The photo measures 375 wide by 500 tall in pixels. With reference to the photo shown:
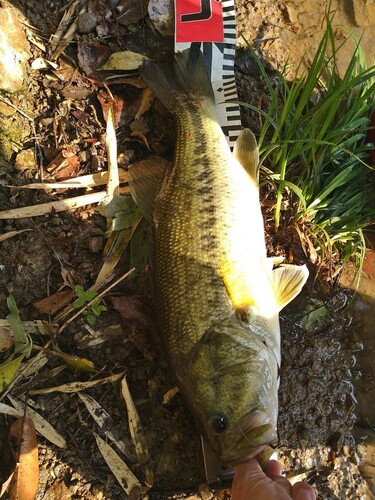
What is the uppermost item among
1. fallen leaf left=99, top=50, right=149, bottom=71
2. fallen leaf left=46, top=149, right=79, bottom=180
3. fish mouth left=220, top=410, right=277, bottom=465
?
fallen leaf left=99, top=50, right=149, bottom=71

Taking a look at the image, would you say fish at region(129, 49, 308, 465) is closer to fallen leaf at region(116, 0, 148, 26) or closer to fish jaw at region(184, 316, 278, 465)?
fish jaw at region(184, 316, 278, 465)

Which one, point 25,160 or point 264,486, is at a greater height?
point 25,160

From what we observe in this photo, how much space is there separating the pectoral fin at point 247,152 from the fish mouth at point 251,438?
145cm

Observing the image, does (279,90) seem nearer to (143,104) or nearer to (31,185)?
(143,104)

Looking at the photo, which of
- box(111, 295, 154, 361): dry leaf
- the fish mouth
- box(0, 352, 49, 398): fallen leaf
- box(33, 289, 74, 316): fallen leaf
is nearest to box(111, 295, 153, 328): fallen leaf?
box(111, 295, 154, 361): dry leaf

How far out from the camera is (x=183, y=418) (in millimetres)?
2932

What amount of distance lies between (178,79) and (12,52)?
1.11 metres

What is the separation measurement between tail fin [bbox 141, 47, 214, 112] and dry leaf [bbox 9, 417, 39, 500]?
6.98 feet

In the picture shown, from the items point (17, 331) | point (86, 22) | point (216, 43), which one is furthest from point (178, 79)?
point (17, 331)

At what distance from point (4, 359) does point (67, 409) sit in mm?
476

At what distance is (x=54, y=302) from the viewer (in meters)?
2.97

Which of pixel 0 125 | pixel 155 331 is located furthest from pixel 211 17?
pixel 155 331

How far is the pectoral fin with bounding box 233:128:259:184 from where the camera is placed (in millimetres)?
3057

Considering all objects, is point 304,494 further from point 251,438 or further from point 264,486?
point 251,438
